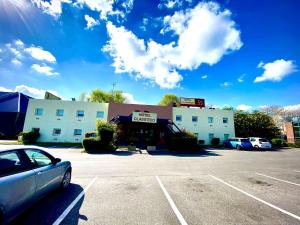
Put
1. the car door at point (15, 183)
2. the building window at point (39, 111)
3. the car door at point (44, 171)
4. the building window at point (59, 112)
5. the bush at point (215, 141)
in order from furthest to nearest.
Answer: the bush at point (215, 141), the building window at point (59, 112), the building window at point (39, 111), the car door at point (44, 171), the car door at point (15, 183)

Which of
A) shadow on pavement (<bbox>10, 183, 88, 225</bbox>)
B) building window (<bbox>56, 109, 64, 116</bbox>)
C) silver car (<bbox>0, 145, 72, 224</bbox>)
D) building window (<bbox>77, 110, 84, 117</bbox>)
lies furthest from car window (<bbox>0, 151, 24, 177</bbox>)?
building window (<bbox>56, 109, 64, 116</bbox>)

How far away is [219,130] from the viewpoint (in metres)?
32.3

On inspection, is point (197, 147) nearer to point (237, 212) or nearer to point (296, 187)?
point (296, 187)

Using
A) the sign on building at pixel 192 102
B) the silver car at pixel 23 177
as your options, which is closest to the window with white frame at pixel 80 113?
the sign on building at pixel 192 102

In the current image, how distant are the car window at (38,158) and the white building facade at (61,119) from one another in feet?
79.4

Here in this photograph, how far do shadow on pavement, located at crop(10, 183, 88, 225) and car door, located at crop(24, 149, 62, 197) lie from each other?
363mm

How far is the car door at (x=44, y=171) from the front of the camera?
439cm

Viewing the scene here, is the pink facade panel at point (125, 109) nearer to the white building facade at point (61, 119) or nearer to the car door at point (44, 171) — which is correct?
the white building facade at point (61, 119)

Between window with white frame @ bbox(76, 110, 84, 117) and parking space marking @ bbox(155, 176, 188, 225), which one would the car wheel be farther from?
window with white frame @ bbox(76, 110, 84, 117)

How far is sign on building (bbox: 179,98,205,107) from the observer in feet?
110

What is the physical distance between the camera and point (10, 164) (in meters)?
3.67

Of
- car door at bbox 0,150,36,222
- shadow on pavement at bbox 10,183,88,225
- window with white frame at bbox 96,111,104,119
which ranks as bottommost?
shadow on pavement at bbox 10,183,88,225

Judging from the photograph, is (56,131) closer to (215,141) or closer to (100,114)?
(100,114)

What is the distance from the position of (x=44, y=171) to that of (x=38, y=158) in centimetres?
42
